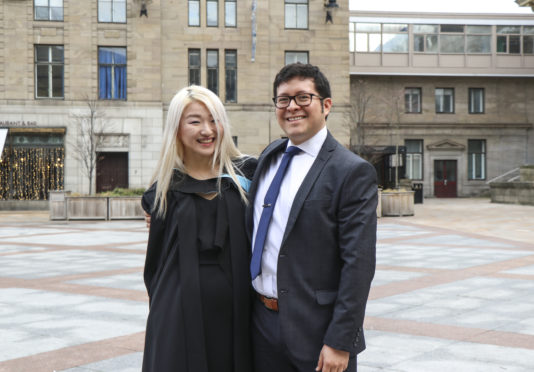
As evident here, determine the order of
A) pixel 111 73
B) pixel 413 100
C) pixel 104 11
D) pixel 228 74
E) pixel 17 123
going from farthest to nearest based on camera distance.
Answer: pixel 413 100 < pixel 228 74 < pixel 111 73 < pixel 104 11 < pixel 17 123

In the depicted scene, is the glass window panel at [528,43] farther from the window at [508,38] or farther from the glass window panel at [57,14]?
the glass window panel at [57,14]

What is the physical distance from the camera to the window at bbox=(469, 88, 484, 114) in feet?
145

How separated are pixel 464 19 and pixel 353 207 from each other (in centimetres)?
4463

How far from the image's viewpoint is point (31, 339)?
566 cm

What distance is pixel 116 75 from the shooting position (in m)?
30.5

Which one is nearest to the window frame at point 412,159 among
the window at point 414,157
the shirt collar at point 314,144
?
the window at point 414,157

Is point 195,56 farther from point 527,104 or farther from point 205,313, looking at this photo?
point 205,313

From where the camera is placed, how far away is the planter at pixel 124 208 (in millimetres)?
22859

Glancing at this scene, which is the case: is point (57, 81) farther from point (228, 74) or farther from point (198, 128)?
point (198, 128)

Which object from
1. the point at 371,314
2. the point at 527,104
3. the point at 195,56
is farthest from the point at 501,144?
the point at 371,314

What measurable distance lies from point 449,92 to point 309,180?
43879mm

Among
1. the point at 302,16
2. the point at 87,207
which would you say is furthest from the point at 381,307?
the point at 302,16

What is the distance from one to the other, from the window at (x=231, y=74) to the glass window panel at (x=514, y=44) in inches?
883

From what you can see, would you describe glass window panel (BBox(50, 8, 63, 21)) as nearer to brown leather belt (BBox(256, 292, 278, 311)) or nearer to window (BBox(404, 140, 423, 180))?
window (BBox(404, 140, 423, 180))
